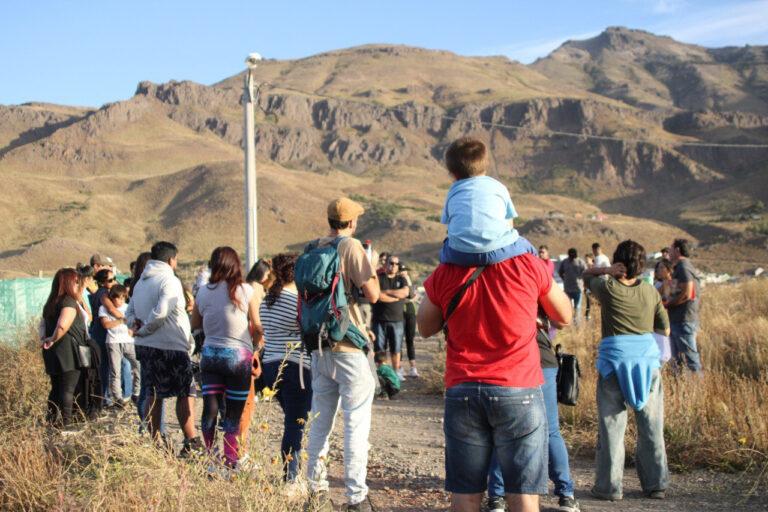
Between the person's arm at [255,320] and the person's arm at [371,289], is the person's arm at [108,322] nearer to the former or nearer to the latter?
the person's arm at [255,320]

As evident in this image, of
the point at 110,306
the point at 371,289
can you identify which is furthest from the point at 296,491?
the point at 110,306

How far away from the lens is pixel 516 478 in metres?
2.78

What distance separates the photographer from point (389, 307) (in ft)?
31.1

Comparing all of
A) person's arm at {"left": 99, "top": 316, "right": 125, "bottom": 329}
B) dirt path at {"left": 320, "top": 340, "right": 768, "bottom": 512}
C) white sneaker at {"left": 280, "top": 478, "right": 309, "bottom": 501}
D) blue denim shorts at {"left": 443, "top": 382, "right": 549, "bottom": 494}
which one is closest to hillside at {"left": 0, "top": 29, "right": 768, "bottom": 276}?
person's arm at {"left": 99, "top": 316, "right": 125, "bottom": 329}

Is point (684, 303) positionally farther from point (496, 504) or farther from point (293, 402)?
point (293, 402)

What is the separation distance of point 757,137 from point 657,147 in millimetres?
14749

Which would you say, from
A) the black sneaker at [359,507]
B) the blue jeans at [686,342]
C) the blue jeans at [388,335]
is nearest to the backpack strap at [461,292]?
the black sneaker at [359,507]

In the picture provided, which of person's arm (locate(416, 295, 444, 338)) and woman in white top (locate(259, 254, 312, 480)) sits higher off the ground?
person's arm (locate(416, 295, 444, 338))

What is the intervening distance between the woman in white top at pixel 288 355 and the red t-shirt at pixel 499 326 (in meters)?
1.71

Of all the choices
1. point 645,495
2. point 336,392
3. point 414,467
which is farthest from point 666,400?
point 336,392

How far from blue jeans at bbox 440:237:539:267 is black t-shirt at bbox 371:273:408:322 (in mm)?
6457

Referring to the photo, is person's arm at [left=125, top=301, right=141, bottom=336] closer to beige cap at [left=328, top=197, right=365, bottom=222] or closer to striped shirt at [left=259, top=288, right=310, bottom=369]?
striped shirt at [left=259, top=288, right=310, bottom=369]

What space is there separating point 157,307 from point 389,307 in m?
4.60

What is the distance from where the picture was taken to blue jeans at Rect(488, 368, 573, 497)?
4.28 meters
